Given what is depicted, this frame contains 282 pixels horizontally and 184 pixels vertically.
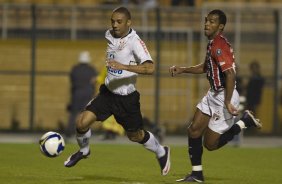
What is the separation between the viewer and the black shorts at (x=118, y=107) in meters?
12.4

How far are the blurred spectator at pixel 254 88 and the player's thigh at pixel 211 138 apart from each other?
12340 millimetres

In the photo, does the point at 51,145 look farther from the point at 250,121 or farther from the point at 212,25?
the point at 250,121

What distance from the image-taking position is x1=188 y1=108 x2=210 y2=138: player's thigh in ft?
40.4

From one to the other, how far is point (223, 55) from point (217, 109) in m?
0.74

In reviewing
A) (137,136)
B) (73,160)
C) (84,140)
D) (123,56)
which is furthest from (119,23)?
(73,160)

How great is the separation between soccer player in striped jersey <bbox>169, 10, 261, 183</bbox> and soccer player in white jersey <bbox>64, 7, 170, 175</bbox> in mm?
554

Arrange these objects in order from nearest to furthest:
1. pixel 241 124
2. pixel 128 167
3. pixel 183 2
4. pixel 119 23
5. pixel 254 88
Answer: pixel 119 23 < pixel 241 124 < pixel 128 167 < pixel 254 88 < pixel 183 2

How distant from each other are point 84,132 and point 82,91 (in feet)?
33.7

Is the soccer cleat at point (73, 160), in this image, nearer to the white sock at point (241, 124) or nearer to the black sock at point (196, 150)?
the black sock at point (196, 150)

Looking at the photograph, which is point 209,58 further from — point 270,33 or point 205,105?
point 270,33

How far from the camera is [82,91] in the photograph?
74.5 feet

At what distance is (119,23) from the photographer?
1223cm

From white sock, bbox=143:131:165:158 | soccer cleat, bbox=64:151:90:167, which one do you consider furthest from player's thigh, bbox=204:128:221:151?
soccer cleat, bbox=64:151:90:167

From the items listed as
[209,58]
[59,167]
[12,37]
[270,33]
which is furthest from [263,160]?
[12,37]
